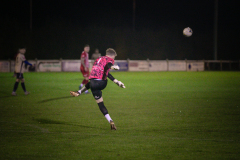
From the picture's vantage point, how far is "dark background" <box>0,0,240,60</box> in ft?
153

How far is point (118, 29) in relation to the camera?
2028 inches

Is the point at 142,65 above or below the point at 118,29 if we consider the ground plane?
below

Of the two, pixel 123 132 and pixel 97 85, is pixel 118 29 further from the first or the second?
pixel 123 132

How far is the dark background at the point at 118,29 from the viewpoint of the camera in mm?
46750

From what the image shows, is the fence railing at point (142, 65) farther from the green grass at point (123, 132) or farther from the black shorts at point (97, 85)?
the black shorts at point (97, 85)

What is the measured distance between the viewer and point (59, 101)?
12344 millimetres

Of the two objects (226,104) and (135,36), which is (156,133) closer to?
(226,104)

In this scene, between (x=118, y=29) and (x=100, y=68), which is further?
(x=118, y=29)

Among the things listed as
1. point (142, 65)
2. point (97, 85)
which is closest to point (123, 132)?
point (97, 85)

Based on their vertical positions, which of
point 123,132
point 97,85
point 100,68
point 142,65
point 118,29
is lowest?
point 123,132

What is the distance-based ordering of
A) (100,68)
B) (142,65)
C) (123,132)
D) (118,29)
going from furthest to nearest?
(118,29) < (142,65) < (100,68) < (123,132)

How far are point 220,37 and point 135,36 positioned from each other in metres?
15.3

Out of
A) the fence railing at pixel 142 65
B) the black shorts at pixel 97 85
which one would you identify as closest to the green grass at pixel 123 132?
the black shorts at pixel 97 85

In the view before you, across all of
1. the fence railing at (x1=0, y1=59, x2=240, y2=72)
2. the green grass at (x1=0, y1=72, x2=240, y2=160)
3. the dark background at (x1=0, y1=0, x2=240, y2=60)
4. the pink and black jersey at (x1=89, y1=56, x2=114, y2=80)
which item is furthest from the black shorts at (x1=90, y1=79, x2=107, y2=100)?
the dark background at (x1=0, y1=0, x2=240, y2=60)
